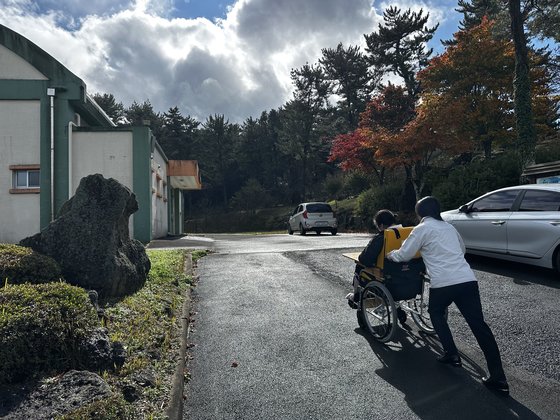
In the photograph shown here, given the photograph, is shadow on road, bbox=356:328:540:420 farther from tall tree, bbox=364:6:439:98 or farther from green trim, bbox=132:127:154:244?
tall tree, bbox=364:6:439:98

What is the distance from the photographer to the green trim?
15766 millimetres

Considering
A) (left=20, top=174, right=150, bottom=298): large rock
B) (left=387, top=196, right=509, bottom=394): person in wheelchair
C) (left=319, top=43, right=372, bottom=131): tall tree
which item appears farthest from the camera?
(left=319, top=43, right=372, bottom=131): tall tree

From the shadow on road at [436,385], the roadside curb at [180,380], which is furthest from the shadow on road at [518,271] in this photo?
the roadside curb at [180,380]

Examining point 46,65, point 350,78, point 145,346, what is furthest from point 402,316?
point 350,78

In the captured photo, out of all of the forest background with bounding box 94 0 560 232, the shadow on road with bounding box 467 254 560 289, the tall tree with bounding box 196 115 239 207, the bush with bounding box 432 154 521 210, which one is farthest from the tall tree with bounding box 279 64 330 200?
the shadow on road with bounding box 467 254 560 289

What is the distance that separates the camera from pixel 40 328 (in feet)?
10.9

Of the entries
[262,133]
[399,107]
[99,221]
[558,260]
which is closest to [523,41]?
[399,107]

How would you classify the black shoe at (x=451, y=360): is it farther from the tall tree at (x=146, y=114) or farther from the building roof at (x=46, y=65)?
the tall tree at (x=146, y=114)

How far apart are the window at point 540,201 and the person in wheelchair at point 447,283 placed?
167 inches

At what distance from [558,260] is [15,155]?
1645 centimetres

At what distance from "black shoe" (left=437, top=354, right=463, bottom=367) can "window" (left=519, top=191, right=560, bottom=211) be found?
447 centimetres

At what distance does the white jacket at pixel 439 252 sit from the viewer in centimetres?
382

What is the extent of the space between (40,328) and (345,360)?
2743mm

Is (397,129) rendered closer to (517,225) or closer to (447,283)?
(517,225)
